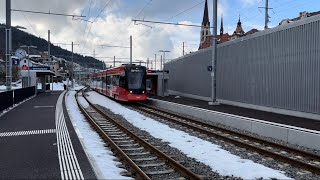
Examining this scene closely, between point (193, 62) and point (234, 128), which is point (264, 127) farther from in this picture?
point (193, 62)

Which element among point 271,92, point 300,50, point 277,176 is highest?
point 300,50

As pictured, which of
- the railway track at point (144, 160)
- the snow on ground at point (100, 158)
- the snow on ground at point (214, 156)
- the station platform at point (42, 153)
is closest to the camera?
the station platform at point (42, 153)

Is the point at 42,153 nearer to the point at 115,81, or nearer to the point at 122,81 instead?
the point at 122,81

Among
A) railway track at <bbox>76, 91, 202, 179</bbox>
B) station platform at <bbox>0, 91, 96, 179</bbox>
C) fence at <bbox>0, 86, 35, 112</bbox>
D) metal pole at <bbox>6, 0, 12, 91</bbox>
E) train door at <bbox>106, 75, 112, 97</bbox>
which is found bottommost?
railway track at <bbox>76, 91, 202, 179</bbox>

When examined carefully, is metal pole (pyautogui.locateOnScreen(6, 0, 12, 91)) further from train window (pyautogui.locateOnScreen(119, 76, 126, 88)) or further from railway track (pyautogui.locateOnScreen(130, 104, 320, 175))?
railway track (pyautogui.locateOnScreen(130, 104, 320, 175))

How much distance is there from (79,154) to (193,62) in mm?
31891

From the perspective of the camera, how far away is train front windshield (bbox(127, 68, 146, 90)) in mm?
33344

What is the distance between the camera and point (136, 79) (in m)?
33.6

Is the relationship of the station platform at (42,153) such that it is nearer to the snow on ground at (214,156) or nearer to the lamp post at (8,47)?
the snow on ground at (214,156)

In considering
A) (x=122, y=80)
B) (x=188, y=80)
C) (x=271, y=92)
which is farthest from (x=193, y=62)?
(x=271, y=92)

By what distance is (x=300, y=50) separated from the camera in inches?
807

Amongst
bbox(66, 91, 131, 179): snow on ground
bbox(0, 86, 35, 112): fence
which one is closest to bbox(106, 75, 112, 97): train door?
bbox(0, 86, 35, 112): fence

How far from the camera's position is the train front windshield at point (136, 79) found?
33.3 meters

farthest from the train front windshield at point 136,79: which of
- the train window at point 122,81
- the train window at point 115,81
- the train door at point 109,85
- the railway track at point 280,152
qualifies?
the railway track at point 280,152
